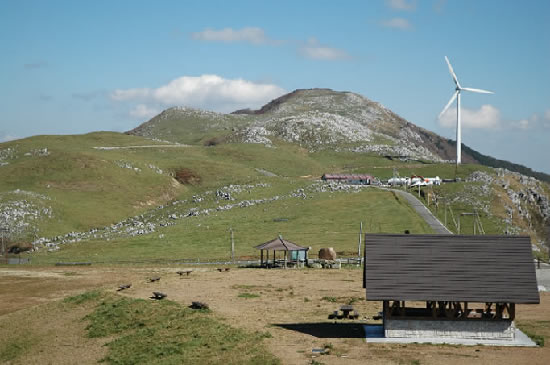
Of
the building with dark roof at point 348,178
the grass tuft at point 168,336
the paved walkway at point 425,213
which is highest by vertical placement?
the building with dark roof at point 348,178

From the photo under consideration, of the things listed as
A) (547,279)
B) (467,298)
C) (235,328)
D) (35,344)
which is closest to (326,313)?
(235,328)

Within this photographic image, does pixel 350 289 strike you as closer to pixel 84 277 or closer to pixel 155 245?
pixel 84 277

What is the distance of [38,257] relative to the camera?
345 feet

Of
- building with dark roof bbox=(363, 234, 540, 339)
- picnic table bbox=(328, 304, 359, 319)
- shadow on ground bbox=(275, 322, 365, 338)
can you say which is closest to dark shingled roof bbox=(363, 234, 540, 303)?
building with dark roof bbox=(363, 234, 540, 339)

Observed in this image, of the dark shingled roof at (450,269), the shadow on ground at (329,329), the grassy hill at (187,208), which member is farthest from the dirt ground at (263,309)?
the grassy hill at (187,208)

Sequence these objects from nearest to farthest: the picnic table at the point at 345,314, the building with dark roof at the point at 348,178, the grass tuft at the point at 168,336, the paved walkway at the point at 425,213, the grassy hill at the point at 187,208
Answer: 1. the grass tuft at the point at 168,336
2. the picnic table at the point at 345,314
3. the paved walkway at the point at 425,213
4. the grassy hill at the point at 187,208
5. the building with dark roof at the point at 348,178

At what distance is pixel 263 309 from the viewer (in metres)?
56.0

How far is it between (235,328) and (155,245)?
2466 inches

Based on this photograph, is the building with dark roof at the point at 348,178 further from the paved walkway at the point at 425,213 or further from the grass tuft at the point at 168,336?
the grass tuft at the point at 168,336

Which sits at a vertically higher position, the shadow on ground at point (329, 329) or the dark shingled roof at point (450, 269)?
the dark shingled roof at point (450, 269)

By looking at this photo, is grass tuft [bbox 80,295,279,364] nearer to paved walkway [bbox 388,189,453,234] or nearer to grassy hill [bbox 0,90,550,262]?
grassy hill [bbox 0,90,550,262]

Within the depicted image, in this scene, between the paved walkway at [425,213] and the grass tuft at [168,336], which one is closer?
the grass tuft at [168,336]

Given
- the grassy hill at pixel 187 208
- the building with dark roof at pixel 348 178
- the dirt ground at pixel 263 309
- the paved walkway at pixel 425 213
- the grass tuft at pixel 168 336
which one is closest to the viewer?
the dirt ground at pixel 263 309

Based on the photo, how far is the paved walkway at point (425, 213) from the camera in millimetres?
108375
